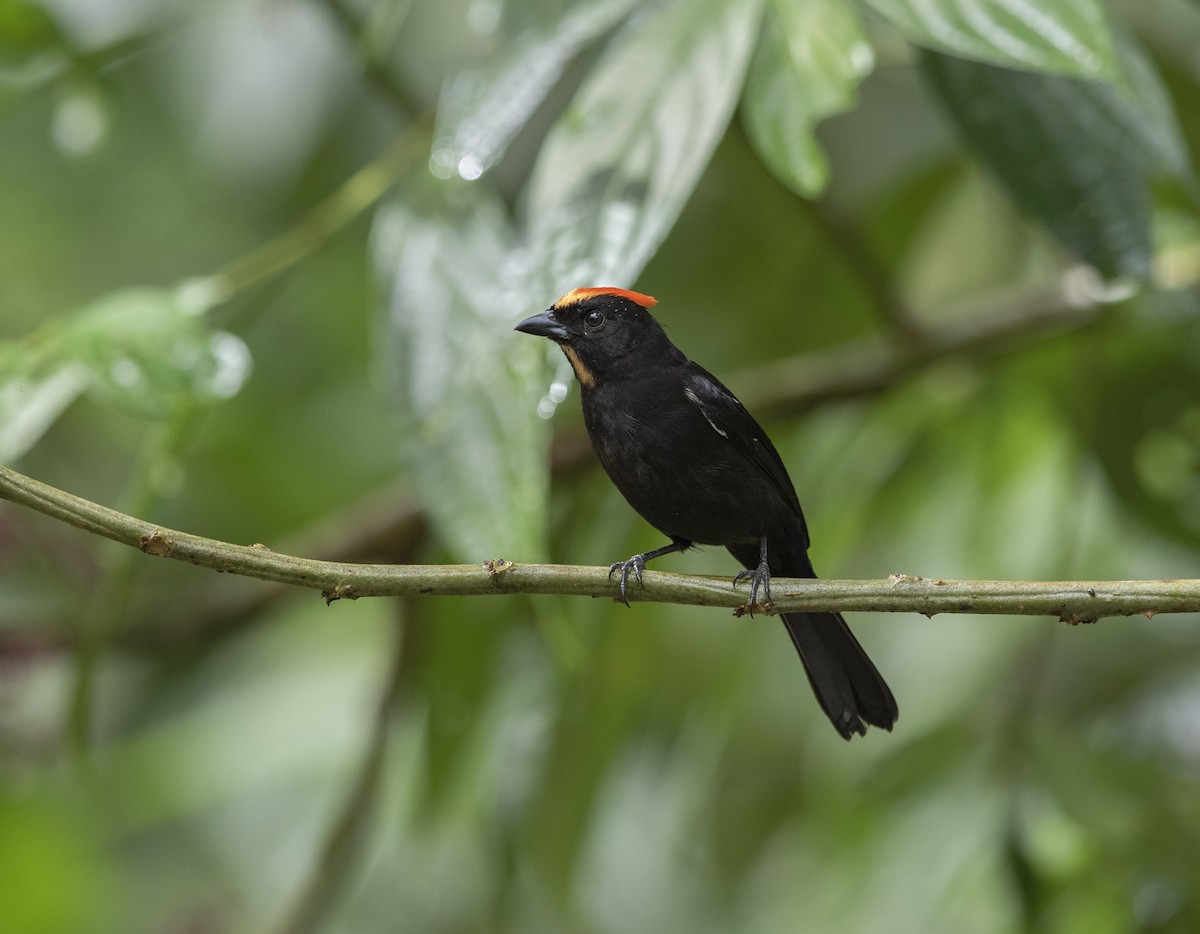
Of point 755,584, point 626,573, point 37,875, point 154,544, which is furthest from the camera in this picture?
point 37,875

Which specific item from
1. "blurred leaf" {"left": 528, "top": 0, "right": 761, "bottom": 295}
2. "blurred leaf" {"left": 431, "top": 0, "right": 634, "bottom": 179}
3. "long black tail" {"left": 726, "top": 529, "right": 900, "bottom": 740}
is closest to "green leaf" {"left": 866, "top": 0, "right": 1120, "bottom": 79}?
"blurred leaf" {"left": 528, "top": 0, "right": 761, "bottom": 295}

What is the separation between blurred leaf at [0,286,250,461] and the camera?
2.23 m

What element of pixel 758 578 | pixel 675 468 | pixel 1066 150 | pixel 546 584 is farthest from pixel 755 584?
pixel 1066 150

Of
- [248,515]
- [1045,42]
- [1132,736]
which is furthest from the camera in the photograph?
[248,515]

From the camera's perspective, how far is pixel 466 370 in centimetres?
239

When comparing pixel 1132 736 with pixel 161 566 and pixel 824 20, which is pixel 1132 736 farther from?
pixel 161 566

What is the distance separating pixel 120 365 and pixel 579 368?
32.5 inches

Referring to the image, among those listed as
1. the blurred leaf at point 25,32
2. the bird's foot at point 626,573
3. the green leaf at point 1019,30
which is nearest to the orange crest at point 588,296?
the bird's foot at point 626,573

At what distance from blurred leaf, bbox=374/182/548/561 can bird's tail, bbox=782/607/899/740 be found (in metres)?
0.54

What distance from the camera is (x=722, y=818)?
3779mm

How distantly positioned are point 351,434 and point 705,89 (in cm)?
346

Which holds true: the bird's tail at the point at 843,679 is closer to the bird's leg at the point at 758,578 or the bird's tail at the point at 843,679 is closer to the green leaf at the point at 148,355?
the bird's leg at the point at 758,578

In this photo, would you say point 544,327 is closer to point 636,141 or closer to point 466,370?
point 466,370

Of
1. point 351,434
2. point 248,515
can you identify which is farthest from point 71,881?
point 351,434
